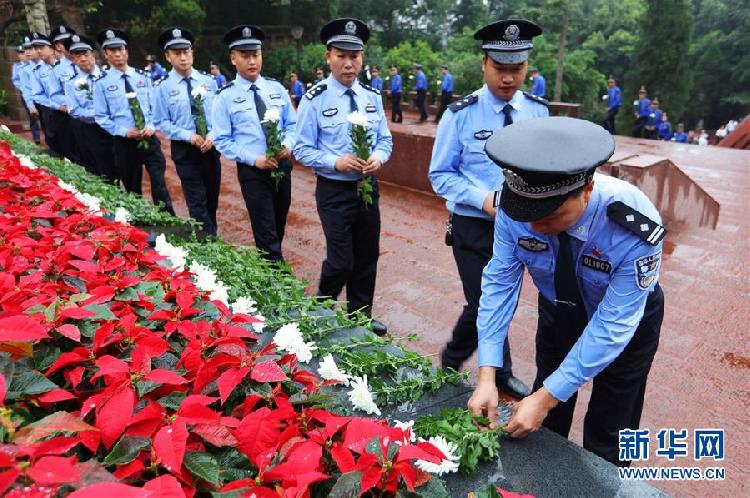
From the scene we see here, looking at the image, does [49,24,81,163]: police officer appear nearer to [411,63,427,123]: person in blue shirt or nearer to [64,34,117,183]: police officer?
[64,34,117,183]: police officer

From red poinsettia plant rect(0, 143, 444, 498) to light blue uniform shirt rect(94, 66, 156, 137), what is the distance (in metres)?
4.76

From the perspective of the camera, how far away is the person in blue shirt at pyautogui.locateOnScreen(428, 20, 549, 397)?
284 cm

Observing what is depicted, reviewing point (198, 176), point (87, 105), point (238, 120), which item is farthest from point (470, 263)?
point (87, 105)

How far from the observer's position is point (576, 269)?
1.84 meters

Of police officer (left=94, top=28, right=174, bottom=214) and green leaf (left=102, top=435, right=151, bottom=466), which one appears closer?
green leaf (left=102, top=435, right=151, bottom=466)

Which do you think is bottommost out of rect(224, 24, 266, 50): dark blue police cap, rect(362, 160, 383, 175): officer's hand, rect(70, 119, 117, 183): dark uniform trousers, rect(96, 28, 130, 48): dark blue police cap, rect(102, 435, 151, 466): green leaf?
rect(70, 119, 117, 183): dark uniform trousers

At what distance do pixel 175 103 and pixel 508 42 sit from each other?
3498 mm

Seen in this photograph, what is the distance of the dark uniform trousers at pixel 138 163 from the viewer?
6.02 m

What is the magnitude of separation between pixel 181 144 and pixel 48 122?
19.8ft

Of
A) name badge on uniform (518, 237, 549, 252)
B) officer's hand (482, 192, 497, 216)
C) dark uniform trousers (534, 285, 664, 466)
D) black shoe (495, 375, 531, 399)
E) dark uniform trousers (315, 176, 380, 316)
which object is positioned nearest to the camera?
name badge on uniform (518, 237, 549, 252)

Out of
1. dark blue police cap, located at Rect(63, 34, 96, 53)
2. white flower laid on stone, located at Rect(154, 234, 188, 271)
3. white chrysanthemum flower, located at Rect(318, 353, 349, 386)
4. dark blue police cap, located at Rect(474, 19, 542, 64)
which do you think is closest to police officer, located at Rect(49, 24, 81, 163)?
dark blue police cap, located at Rect(63, 34, 96, 53)

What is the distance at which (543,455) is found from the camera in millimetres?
1466

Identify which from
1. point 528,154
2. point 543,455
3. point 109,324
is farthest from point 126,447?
point 528,154

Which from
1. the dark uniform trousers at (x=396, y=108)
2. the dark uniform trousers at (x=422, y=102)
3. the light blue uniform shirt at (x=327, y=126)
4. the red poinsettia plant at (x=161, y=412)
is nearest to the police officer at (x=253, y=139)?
the light blue uniform shirt at (x=327, y=126)
